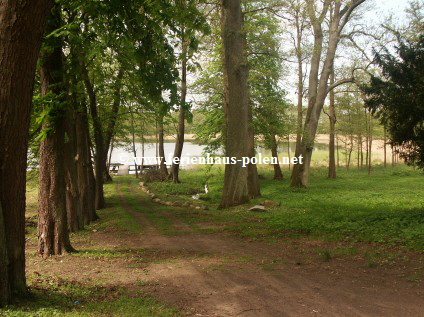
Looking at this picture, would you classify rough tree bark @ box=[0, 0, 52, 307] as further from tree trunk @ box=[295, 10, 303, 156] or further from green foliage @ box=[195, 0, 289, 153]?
tree trunk @ box=[295, 10, 303, 156]

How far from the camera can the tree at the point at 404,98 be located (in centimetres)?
948

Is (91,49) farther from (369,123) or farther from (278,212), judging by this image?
(369,123)

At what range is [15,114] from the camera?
15.9ft

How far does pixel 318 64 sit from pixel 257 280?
16.6 m

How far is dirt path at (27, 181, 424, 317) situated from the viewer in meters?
5.07

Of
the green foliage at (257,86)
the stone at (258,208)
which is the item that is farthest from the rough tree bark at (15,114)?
the green foliage at (257,86)

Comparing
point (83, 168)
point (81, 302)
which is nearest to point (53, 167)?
point (81, 302)

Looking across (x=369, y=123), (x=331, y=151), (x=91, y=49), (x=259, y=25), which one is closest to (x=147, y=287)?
(x=91, y=49)

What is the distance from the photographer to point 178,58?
33.4 feet

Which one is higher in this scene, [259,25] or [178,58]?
[259,25]

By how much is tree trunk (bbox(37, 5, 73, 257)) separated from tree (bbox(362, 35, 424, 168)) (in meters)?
7.45

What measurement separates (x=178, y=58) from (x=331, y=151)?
78.9ft

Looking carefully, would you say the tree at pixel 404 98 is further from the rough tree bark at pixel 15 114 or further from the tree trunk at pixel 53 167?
the rough tree bark at pixel 15 114

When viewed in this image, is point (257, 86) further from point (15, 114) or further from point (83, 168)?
point (15, 114)
